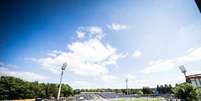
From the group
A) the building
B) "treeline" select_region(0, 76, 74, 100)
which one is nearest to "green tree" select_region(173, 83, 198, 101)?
the building

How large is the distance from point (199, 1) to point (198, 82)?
43.1m

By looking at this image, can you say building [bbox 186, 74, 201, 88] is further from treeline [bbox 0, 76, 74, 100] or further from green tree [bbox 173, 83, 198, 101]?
treeline [bbox 0, 76, 74, 100]

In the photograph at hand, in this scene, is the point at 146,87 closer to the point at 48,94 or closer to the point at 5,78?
the point at 48,94

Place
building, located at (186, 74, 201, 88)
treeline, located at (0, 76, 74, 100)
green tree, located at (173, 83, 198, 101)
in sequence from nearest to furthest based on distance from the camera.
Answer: green tree, located at (173, 83, 198, 101)
building, located at (186, 74, 201, 88)
treeline, located at (0, 76, 74, 100)

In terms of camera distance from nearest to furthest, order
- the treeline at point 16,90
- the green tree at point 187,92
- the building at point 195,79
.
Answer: the green tree at point 187,92, the building at point 195,79, the treeline at point 16,90

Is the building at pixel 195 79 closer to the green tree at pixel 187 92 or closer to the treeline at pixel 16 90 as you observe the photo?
the green tree at pixel 187 92

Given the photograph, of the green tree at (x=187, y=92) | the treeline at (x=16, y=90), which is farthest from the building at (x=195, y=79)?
the treeline at (x=16, y=90)

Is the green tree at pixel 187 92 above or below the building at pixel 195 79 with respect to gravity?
below

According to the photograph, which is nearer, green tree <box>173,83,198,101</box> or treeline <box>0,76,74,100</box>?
green tree <box>173,83,198,101</box>

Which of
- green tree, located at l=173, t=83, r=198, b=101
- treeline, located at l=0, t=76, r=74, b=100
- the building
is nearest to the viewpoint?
green tree, located at l=173, t=83, r=198, b=101

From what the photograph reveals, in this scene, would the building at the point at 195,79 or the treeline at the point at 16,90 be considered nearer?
the building at the point at 195,79

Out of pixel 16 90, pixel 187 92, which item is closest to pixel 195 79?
pixel 187 92

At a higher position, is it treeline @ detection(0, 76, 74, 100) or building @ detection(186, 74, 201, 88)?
building @ detection(186, 74, 201, 88)

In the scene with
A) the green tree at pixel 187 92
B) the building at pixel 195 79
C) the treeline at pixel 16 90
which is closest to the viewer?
the green tree at pixel 187 92
